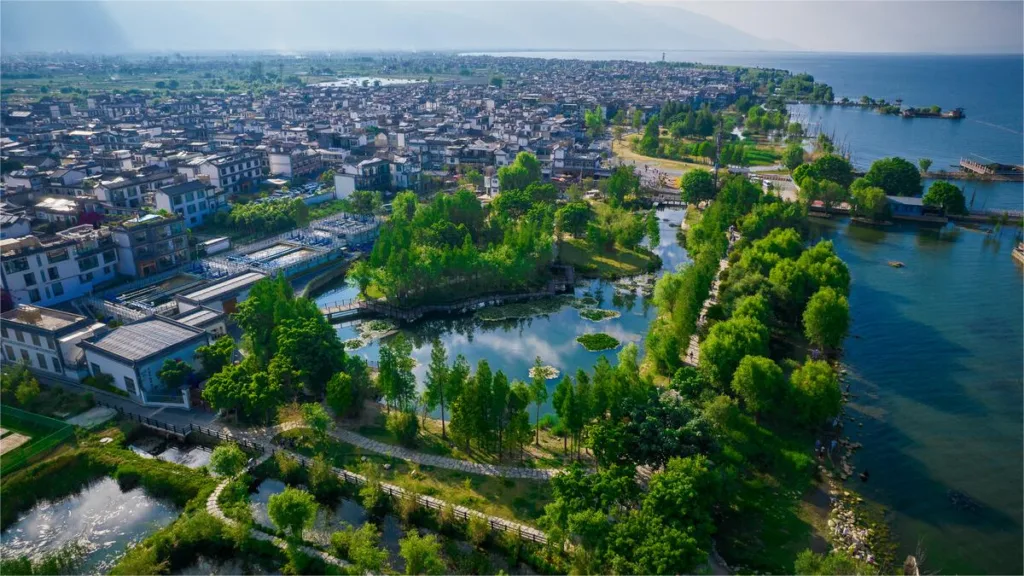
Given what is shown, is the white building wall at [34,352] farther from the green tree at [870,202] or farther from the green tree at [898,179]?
the green tree at [898,179]

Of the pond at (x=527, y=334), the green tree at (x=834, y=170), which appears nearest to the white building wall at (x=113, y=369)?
the pond at (x=527, y=334)

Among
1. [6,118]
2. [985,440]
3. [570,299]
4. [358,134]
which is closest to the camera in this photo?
[985,440]

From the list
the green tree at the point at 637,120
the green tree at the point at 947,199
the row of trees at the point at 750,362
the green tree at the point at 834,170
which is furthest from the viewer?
the green tree at the point at 637,120

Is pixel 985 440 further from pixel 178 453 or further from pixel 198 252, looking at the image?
pixel 198 252

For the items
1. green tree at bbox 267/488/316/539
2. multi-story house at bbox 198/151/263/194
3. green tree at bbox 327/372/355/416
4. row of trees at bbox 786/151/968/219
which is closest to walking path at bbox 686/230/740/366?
row of trees at bbox 786/151/968/219

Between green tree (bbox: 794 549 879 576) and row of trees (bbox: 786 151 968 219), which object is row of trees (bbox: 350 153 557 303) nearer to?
green tree (bbox: 794 549 879 576)

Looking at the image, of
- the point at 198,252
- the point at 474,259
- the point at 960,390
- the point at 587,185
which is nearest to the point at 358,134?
the point at 587,185
